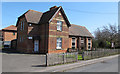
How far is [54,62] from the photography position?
33.3ft

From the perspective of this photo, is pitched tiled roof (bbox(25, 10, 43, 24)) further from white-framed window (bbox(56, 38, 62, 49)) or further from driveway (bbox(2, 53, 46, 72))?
driveway (bbox(2, 53, 46, 72))

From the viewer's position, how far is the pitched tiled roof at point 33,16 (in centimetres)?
2044

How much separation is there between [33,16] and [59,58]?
14167mm

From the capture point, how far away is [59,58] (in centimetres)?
1057

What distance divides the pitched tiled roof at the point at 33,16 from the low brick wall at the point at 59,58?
11870mm

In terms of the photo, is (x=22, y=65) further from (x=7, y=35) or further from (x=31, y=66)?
(x=7, y=35)

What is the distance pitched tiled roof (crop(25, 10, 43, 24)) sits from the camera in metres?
20.4

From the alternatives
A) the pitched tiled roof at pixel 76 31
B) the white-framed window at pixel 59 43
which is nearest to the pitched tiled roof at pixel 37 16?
the pitched tiled roof at pixel 76 31

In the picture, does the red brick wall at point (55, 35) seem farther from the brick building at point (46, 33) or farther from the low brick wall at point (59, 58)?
the low brick wall at point (59, 58)

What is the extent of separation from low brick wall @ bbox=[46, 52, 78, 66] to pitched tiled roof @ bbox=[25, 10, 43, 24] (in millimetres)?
11870

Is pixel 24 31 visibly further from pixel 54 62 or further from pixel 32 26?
pixel 54 62

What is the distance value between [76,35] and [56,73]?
18062mm

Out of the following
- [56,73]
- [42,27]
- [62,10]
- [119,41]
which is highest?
[62,10]

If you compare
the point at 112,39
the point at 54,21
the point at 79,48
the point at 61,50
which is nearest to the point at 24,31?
the point at 54,21
